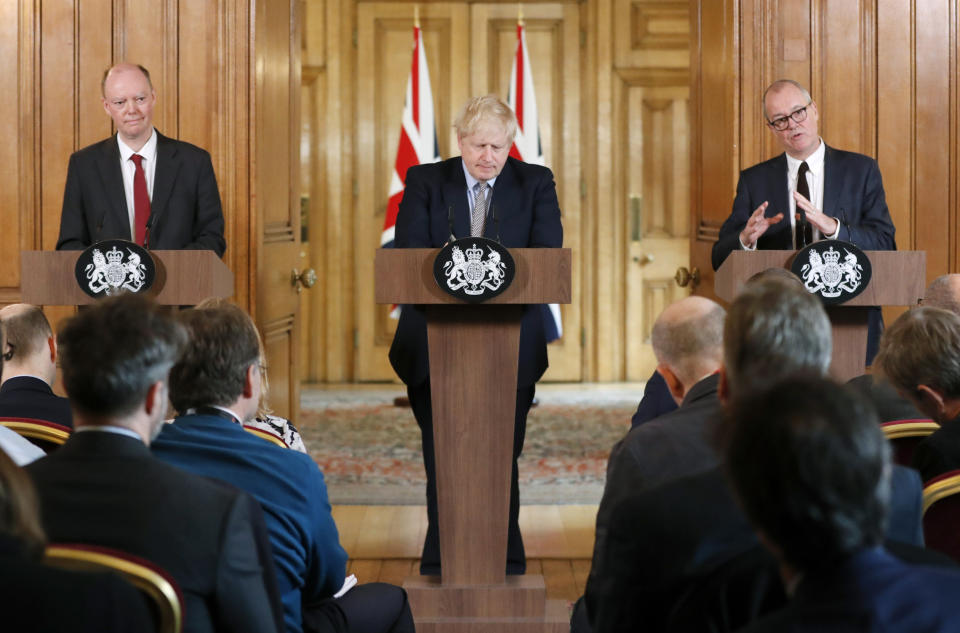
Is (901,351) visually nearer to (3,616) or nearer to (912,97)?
(3,616)

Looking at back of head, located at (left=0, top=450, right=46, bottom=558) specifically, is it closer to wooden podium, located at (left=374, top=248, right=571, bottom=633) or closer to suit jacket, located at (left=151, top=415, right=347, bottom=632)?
suit jacket, located at (left=151, top=415, right=347, bottom=632)

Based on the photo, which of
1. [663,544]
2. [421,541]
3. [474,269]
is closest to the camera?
[663,544]

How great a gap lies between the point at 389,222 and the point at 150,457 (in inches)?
269

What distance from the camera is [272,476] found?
2092 millimetres

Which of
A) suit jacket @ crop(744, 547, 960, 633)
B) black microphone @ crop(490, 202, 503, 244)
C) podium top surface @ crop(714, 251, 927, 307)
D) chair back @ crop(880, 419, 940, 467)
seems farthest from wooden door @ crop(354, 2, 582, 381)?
suit jacket @ crop(744, 547, 960, 633)

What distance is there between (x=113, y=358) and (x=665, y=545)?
82 cm

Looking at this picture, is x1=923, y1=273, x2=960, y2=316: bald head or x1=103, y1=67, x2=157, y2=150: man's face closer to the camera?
x1=923, y1=273, x2=960, y2=316: bald head

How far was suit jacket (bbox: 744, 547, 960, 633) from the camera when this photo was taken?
1.15 metres

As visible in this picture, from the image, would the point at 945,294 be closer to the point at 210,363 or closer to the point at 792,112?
the point at 792,112

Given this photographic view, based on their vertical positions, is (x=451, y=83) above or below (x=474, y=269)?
above

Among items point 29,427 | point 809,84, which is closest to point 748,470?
point 29,427

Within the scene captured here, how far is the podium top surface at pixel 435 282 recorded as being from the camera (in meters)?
3.24

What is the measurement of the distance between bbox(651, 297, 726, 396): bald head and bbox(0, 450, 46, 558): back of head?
1.30 m

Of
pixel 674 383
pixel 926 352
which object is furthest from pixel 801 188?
pixel 674 383
